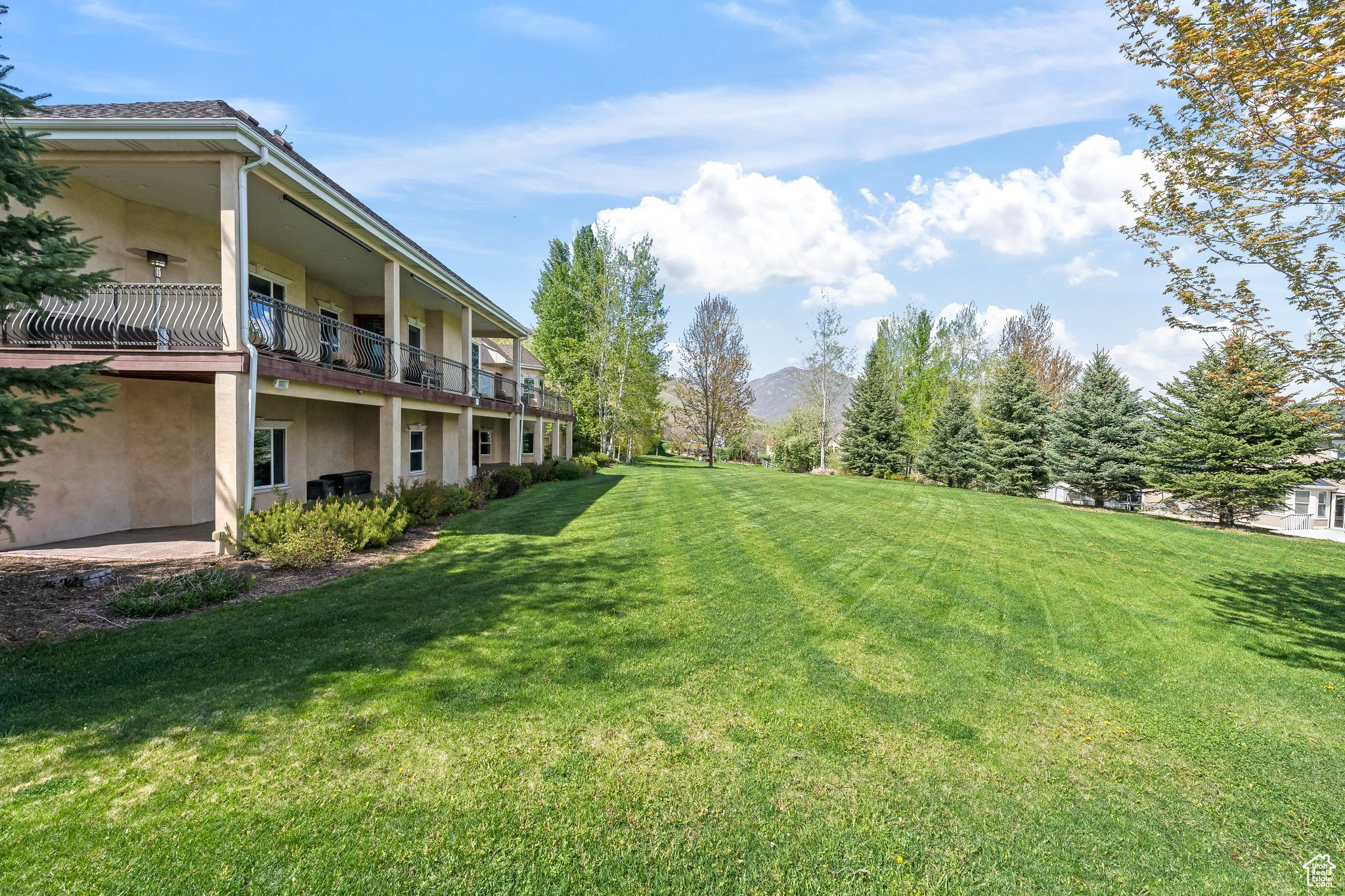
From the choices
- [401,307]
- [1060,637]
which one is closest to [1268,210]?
[1060,637]

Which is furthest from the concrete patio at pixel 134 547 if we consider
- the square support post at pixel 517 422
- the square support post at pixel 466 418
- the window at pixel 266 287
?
the square support post at pixel 517 422

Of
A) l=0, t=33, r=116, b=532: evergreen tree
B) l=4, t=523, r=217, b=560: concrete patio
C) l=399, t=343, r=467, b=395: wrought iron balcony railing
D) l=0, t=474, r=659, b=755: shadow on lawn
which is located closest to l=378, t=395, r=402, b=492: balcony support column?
l=399, t=343, r=467, b=395: wrought iron balcony railing

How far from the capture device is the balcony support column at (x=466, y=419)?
1577cm

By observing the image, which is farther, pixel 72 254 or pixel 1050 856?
pixel 72 254

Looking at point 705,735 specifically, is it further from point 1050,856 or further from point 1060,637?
point 1060,637

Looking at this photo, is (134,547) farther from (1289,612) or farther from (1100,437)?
(1100,437)

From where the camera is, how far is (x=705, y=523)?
1147 cm

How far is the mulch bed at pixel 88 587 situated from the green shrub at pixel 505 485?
712cm

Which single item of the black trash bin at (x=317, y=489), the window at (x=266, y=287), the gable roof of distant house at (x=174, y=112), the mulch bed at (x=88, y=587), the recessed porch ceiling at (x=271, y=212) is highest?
the gable roof of distant house at (x=174, y=112)

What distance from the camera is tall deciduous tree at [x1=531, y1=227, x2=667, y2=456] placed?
31.5m

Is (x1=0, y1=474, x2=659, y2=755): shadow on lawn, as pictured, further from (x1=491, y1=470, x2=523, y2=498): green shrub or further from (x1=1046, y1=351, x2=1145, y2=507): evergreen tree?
(x1=1046, y1=351, x2=1145, y2=507): evergreen tree

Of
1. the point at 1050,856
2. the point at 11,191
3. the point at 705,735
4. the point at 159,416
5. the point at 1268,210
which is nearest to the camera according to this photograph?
the point at 1050,856

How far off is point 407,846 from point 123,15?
41.2ft

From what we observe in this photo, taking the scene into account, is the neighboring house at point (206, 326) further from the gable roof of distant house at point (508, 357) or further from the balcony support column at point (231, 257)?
the gable roof of distant house at point (508, 357)
